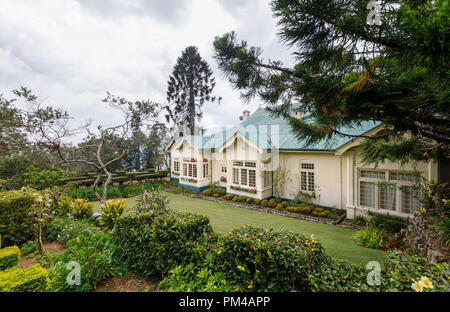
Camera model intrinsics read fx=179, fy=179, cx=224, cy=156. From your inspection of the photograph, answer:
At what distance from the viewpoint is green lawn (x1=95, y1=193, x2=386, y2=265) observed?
17.9 feet

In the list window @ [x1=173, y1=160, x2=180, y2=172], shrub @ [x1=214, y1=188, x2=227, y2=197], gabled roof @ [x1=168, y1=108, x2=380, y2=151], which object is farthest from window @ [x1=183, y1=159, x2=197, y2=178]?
shrub @ [x1=214, y1=188, x2=227, y2=197]

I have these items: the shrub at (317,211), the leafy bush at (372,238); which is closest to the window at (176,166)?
the shrub at (317,211)

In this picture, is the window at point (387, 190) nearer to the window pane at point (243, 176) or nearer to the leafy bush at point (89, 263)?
the window pane at point (243, 176)

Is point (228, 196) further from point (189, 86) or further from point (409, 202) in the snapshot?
point (189, 86)

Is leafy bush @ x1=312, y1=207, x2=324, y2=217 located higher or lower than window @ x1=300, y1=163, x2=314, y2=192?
lower

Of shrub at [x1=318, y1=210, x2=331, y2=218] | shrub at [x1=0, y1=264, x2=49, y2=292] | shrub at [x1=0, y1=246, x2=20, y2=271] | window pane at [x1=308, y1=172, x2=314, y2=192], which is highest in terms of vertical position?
window pane at [x1=308, y1=172, x2=314, y2=192]

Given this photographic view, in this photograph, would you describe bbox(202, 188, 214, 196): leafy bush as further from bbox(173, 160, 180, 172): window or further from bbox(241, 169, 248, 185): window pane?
bbox(173, 160, 180, 172): window

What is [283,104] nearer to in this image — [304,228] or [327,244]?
[327,244]

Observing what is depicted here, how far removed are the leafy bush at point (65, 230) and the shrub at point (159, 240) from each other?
2115 mm

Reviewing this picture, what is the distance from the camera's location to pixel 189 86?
76.0 ft

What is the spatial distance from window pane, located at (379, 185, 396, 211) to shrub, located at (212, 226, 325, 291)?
23.2 ft

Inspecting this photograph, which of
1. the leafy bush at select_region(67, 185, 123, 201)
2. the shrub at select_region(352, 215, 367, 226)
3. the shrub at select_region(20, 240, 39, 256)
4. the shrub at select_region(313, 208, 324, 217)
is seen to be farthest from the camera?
the leafy bush at select_region(67, 185, 123, 201)
